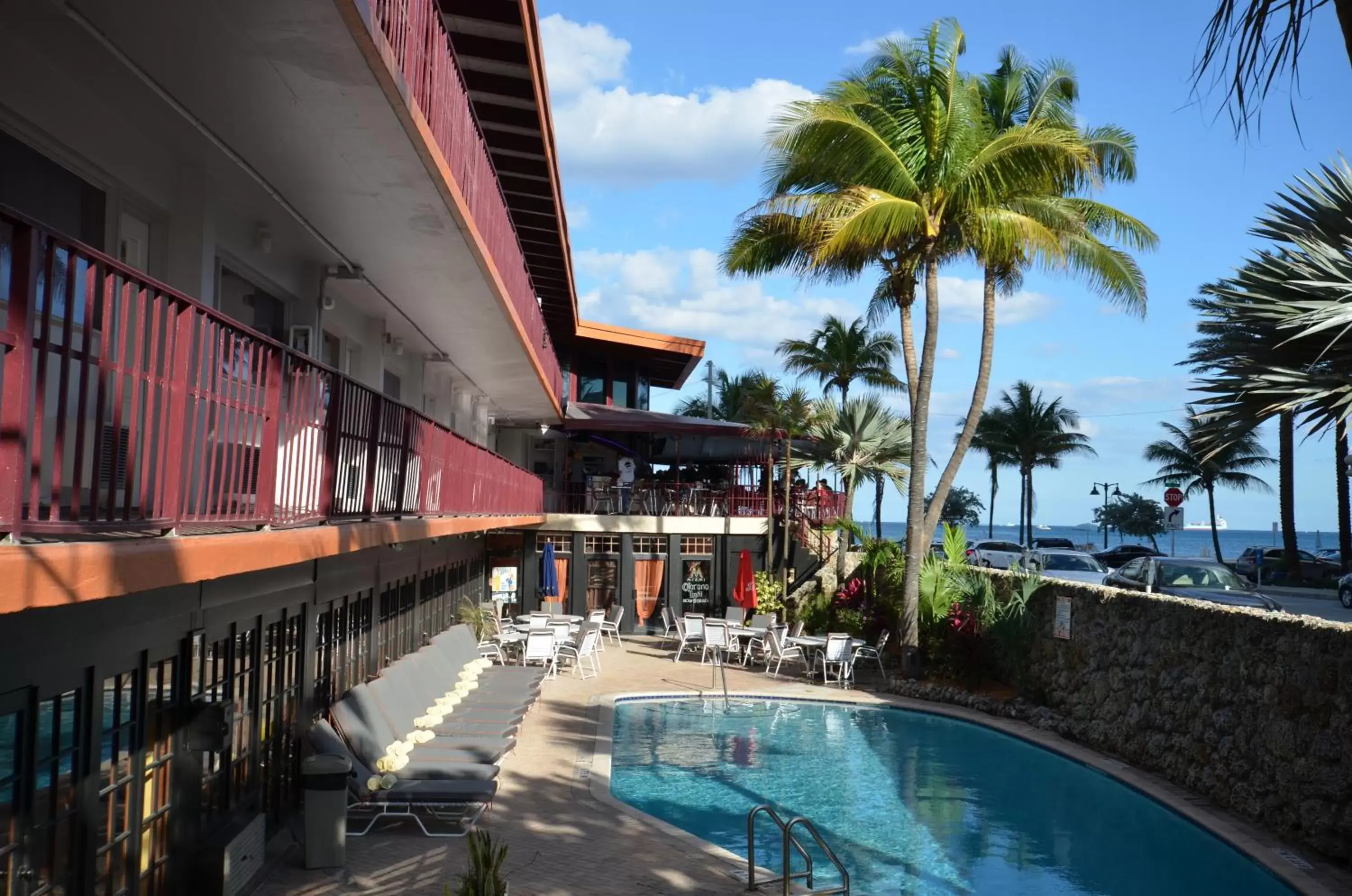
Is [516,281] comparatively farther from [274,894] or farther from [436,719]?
[274,894]

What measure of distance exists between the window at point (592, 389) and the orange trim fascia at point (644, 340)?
1.98 metres

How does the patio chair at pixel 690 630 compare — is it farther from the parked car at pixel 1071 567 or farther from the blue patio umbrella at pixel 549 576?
the parked car at pixel 1071 567

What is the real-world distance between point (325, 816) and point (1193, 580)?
18809 millimetres

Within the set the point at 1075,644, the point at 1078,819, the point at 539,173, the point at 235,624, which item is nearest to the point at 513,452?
the point at 539,173

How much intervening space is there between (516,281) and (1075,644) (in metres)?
10.1

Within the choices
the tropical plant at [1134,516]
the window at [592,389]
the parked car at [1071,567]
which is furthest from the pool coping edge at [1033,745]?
the tropical plant at [1134,516]

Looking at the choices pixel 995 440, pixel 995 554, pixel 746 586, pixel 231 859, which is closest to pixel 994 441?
pixel 995 440

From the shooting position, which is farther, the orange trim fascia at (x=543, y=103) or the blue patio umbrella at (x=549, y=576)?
the blue patio umbrella at (x=549, y=576)

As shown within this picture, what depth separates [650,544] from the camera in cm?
3011

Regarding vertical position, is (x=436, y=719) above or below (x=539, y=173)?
below

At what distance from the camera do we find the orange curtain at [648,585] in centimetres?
3008

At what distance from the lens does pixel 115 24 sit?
6371 millimetres

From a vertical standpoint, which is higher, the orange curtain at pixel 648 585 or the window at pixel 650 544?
the window at pixel 650 544

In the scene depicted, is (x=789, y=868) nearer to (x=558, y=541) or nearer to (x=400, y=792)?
(x=400, y=792)
